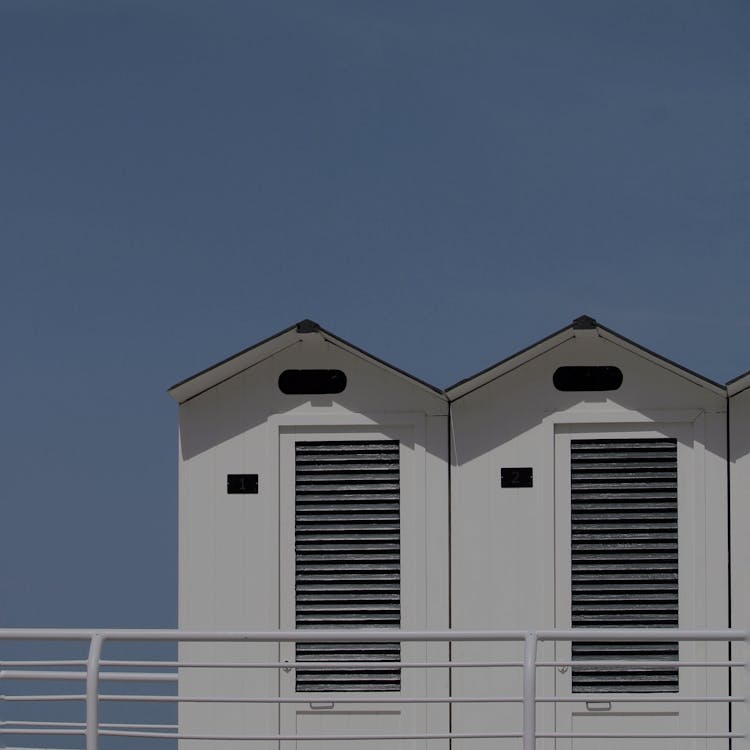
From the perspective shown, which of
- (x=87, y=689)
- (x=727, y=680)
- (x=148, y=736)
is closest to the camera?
(x=87, y=689)

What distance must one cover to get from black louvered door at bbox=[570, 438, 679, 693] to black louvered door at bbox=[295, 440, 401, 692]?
1290 mm

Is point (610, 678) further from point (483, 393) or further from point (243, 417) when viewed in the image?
point (243, 417)

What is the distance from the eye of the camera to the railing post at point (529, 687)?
723 centimetres

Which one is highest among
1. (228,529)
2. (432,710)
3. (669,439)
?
(669,439)

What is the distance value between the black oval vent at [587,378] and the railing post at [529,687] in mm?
3138

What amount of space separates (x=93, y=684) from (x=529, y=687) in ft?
7.42

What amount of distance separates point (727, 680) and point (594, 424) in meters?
1.96

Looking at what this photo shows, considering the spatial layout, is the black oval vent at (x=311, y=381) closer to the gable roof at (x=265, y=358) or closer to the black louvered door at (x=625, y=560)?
the gable roof at (x=265, y=358)

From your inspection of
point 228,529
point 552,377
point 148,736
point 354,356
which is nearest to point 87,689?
point 148,736

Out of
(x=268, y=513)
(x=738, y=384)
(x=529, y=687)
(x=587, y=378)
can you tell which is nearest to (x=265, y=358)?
(x=268, y=513)

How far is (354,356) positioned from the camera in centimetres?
1021

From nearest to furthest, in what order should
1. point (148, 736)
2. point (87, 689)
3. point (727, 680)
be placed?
point (87, 689), point (148, 736), point (727, 680)

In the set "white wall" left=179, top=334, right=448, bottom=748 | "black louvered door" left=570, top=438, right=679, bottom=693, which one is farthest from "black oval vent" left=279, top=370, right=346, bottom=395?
"black louvered door" left=570, top=438, right=679, bottom=693

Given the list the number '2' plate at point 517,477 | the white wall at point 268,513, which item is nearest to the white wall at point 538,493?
the number '2' plate at point 517,477
